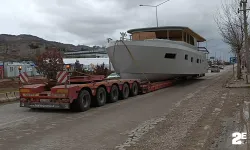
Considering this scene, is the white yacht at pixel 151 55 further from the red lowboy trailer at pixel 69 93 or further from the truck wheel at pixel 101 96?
the truck wheel at pixel 101 96

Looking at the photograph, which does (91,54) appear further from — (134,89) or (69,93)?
(69,93)

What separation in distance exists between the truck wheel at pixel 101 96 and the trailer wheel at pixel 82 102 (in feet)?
2.29

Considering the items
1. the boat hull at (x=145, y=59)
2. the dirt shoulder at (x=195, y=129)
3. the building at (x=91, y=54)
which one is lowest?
the dirt shoulder at (x=195, y=129)

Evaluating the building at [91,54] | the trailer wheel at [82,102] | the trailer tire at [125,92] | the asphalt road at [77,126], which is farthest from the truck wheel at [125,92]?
the building at [91,54]

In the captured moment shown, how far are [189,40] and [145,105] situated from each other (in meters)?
14.6

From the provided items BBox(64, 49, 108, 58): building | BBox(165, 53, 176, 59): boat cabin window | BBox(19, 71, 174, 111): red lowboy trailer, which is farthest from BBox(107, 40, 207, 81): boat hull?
BBox(64, 49, 108, 58): building

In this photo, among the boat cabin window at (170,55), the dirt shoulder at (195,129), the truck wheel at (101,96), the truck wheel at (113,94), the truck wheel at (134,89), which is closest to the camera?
the dirt shoulder at (195,129)

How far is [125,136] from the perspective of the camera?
24.6ft

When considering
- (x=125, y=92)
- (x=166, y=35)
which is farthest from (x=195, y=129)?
(x=166, y=35)

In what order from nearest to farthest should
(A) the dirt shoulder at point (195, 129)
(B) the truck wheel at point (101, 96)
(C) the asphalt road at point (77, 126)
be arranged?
(A) the dirt shoulder at point (195, 129) < (C) the asphalt road at point (77, 126) < (B) the truck wheel at point (101, 96)

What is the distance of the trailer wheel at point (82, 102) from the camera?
11.4 metres

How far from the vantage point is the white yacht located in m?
19.5

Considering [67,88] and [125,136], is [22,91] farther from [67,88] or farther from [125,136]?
[125,136]

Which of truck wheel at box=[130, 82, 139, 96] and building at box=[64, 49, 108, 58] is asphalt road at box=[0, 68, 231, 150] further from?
building at box=[64, 49, 108, 58]
